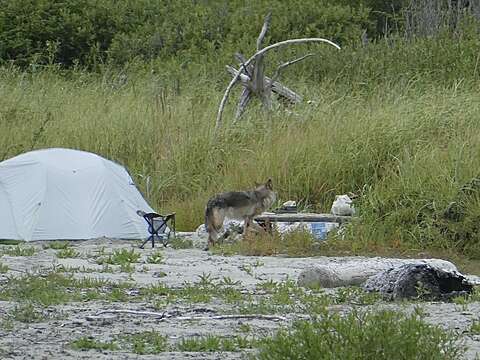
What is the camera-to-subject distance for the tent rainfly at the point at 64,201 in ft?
47.6

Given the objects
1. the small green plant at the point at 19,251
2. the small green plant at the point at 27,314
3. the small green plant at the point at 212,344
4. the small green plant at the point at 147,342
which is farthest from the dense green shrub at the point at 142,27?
the small green plant at the point at 212,344

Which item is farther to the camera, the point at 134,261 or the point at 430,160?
the point at 430,160

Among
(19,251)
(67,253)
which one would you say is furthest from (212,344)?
(19,251)

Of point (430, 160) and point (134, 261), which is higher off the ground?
point (430, 160)

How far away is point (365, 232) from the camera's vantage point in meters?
14.4

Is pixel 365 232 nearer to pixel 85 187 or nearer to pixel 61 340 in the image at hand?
pixel 85 187

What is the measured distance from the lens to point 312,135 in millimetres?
17562

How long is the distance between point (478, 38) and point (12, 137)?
29.4 ft

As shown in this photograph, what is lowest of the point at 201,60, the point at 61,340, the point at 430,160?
the point at 61,340

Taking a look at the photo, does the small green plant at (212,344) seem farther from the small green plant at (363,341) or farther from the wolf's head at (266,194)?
the wolf's head at (266,194)

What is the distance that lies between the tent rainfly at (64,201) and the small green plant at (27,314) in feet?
19.0

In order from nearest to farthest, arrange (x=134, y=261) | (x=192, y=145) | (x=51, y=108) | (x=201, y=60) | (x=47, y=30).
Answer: (x=134, y=261) < (x=192, y=145) < (x=51, y=108) < (x=201, y=60) < (x=47, y=30)

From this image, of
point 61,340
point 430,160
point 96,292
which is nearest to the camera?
point 61,340

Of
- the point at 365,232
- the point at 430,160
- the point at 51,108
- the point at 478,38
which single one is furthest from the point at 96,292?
the point at 478,38
